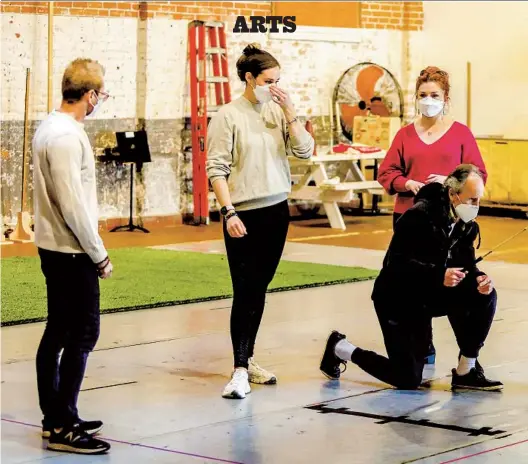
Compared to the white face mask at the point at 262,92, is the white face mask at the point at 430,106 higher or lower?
lower

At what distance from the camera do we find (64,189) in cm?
468

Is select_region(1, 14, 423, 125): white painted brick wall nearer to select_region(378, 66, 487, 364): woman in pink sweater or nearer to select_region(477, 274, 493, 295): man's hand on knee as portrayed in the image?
select_region(378, 66, 487, 364): woman in pink sweater

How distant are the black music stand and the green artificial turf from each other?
2.11 metres

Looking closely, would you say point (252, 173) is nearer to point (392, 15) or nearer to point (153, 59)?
point (153, 59)

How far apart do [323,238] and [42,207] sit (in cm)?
855

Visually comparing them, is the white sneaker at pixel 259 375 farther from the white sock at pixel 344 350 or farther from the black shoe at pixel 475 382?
the black shoe at pixel 475 382

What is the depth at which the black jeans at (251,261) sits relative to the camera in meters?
5.86

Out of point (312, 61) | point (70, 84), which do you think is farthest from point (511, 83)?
point (70, 84)

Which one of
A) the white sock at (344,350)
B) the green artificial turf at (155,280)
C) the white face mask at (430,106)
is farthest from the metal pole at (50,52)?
the white sock at (344,350)

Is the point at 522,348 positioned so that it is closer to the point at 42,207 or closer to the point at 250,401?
the point at 250,401

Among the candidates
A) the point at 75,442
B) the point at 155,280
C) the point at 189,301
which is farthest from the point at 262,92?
the point at 155,280

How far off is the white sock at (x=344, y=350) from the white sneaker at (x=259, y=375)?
1.10 feet

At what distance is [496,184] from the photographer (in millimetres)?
15711

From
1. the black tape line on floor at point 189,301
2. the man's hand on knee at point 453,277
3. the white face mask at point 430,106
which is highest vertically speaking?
the white face mask at point 430,106
